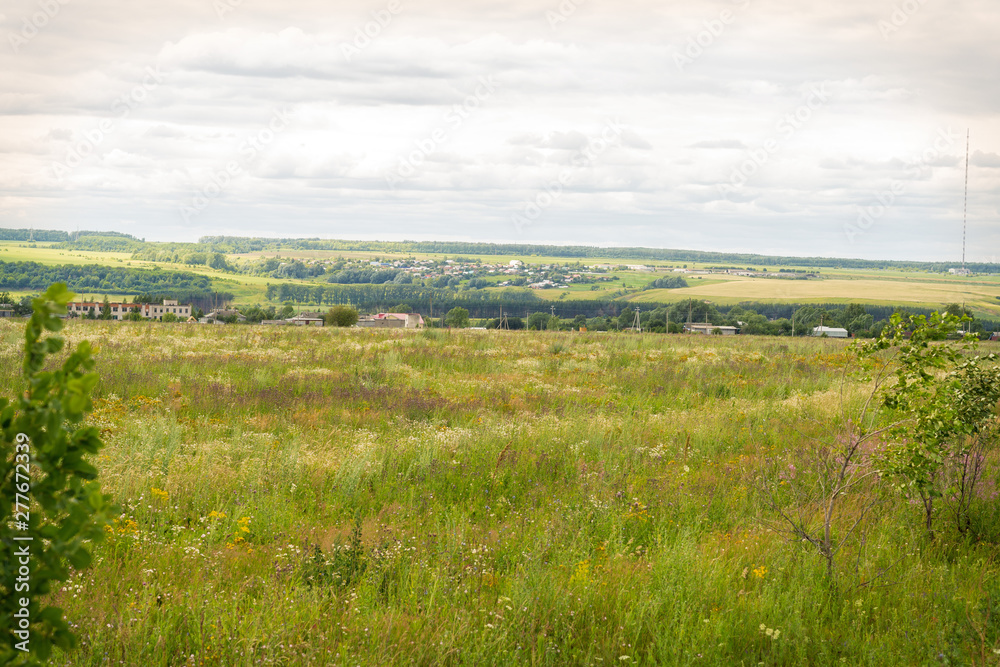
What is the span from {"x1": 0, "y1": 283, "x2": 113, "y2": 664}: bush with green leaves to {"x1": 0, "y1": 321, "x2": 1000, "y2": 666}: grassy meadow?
2.34 metres

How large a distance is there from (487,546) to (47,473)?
14.9ft

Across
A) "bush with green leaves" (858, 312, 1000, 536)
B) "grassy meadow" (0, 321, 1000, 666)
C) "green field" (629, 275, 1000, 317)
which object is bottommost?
"grassy meadow" (0, 321, 1000, 666)

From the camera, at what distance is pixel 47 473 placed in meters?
1.77

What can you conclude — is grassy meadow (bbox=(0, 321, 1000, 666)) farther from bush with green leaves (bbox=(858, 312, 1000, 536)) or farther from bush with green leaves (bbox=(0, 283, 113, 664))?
bush with green leaves (bbox=(0, 283, 113, 664))

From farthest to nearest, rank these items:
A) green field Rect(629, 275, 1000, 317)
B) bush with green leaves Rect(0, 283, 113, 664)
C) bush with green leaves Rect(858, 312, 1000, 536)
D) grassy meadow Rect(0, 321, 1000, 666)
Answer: green field Rect(629, 275, 1000, 317) → bush with green leaves Rect(858, 312, 1000, 536) → grassy meadow Rect(0, 321, 1000, 666) → bush with green leaves Rect(0, 283, 113, 664)

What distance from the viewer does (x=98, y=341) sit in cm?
2056

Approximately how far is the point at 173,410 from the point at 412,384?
565 centimetres

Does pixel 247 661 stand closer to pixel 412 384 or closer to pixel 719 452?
pixel 719 452

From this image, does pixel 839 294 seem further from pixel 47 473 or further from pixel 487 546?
pixel 47 473

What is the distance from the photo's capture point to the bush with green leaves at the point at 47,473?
1.71 metres

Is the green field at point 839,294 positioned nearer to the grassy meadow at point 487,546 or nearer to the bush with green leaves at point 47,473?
the grassy meadow at point 487,546

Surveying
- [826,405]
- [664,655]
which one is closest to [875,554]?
[664,655]

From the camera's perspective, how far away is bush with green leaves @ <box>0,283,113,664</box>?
5.60 feet

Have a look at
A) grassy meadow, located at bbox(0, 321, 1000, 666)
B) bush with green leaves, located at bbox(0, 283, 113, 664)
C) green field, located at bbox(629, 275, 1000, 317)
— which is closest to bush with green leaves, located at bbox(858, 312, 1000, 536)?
grassy meadow, located at bbox(0, 321, 1000, 666)
